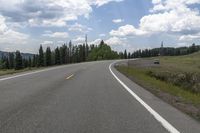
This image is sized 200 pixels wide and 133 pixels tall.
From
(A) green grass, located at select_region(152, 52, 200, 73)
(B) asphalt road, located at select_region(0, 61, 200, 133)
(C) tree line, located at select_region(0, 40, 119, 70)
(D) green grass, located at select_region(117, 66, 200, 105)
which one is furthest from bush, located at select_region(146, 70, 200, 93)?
(C) tree line, located at select_region(0, 40, 119, 70)

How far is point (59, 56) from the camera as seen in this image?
5906 inches

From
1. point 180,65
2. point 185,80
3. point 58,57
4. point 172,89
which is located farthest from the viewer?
point 58,57

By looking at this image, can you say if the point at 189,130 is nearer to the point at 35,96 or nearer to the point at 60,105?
the point at 60,105

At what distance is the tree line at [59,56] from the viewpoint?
142625mm

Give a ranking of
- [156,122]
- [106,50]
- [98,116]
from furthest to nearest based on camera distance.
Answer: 1. [106,50]
2. [98,116]
3. [156,122]

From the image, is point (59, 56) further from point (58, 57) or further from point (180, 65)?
point (180, 65)

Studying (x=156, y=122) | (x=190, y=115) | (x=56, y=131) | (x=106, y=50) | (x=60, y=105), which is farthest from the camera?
(x=106, y=50)

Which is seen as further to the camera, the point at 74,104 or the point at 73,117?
the point at 74,104

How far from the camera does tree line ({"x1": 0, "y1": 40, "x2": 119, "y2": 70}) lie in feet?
468

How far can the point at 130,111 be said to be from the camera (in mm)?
9758

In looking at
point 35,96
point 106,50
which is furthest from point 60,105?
point 106,50

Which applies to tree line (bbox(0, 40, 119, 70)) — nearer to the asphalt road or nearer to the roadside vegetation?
the roadside vegetation

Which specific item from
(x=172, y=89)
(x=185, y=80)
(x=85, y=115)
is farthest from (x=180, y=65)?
(x=85, y=115)

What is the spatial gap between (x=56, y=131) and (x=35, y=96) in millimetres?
5794
